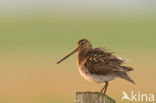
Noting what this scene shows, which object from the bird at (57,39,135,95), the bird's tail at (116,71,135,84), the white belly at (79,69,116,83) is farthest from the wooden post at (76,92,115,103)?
the white belly at (79,69,116,83)

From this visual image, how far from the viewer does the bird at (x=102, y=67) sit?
10.2 meters

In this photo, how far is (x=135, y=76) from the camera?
70.5 feet

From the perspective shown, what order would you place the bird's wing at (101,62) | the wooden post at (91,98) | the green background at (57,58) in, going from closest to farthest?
the wooden post at (91,98)
the bird's wing at (101,62)
the green background at (57,58)

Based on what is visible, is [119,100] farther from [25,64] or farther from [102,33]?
[102,33]

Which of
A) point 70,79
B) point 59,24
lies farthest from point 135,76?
point 59,24

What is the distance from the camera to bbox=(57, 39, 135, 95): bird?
10.2 metres

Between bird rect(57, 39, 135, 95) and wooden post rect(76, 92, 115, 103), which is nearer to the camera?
wooden post rect(76, 92, 115, 103)

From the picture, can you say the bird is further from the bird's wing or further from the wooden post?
the wooden post

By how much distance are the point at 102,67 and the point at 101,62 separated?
0.08m

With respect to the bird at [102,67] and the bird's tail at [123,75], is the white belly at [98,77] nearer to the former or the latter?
the bird at [102,67]

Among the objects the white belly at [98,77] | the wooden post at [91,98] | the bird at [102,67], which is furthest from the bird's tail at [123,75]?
the wooden post at [91,98]

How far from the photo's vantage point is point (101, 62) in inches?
412

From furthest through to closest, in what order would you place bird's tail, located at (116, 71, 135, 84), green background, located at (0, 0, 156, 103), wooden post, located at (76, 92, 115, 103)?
green background, located at (0, 0, 156, 103)
bird's tail, located at (116, 71, 135, 84)
wooden post, located at (76, 92, 115, 103)

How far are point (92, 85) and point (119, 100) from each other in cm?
314
